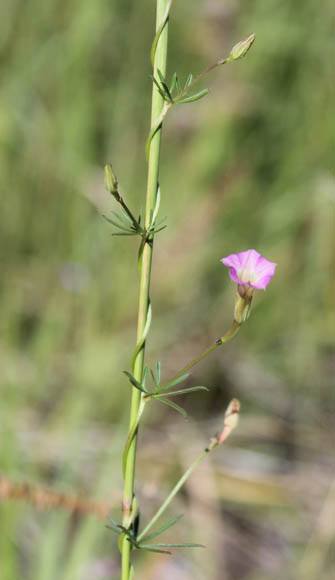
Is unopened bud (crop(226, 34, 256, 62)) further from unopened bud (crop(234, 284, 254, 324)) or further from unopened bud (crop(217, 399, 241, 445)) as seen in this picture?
unopened bud (crop(217, 399, 241, 445))

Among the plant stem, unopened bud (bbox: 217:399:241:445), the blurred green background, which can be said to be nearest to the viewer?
the plant stem

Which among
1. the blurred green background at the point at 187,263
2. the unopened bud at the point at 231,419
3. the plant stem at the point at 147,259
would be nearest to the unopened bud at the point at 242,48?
the plant stem at the point at 147,259

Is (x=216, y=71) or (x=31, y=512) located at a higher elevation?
(x=216, y=71)

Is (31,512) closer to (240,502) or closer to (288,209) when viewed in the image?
(240,502)

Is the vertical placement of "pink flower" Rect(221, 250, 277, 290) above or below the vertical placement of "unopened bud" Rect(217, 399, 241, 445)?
above

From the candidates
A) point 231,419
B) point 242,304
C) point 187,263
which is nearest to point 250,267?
point 242,304

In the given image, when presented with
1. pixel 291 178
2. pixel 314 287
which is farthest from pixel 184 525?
pixel 291 178

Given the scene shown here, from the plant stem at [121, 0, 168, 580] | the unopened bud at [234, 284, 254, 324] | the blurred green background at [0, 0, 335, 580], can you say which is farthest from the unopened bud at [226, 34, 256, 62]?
the blurred green background at [0, 0, 335, 580]

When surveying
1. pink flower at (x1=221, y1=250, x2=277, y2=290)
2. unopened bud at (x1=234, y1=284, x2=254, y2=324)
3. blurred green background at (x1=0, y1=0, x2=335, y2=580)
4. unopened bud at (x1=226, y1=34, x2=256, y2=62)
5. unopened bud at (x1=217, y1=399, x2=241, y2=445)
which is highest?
blurred green background at (x1=0, y1=0, x2=335, y2=580)

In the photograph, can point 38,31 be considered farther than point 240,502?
Yes
